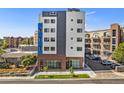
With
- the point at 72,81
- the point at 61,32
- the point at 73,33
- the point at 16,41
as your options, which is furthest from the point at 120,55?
the point at 16,41

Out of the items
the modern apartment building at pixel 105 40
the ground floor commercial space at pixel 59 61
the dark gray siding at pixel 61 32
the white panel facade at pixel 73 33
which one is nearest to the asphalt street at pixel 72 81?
the ground floor commercial space at pixel 59 61

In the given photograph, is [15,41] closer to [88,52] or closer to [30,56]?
[88,52]

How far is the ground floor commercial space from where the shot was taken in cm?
2962

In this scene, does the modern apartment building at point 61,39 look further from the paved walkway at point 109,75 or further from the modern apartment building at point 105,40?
the modern apartment building at point 105,40

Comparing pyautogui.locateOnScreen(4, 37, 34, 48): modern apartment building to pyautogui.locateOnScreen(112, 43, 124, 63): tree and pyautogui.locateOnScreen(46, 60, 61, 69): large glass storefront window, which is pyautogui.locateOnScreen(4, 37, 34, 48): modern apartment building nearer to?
pyautogui.locateOnScreen(46, 60, 61, 69): large glass storefront window

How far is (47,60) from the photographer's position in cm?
2969

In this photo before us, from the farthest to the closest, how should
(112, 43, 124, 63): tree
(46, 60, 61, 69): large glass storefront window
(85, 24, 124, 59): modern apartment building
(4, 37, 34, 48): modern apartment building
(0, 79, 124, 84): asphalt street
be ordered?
(4, 37, 34, 48): modern apartment building
(85, 24, 124, 59): modern apartment building
(112, 43, 124, 63): tree
(46, 60, 61, 69): large glass storefront window
(0, 79, 124, 84): asphalt street

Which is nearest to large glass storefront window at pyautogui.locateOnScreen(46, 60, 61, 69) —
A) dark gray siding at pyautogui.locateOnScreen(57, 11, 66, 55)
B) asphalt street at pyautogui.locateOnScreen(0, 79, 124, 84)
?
dark gray siding at pyautogui.locateOnScreen(57, 11, 66, 55)

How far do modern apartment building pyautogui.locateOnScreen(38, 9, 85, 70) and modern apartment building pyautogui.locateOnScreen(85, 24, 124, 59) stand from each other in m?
8.75

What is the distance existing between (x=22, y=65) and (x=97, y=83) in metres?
11.1

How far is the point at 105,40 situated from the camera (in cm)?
3972

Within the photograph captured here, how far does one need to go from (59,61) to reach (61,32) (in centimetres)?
348

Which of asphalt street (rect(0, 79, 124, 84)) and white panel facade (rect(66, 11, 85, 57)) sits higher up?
white panel facade (rect(66, 11, 85, 57))

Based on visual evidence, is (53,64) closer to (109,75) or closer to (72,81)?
(72,81)
